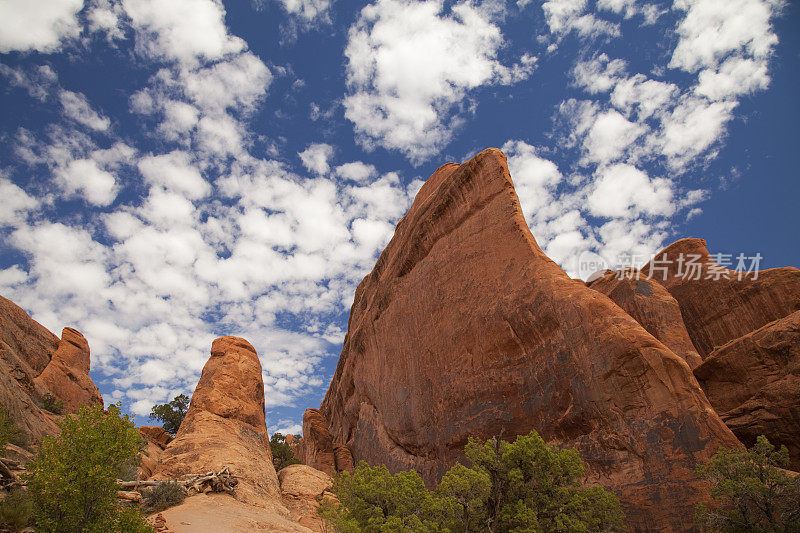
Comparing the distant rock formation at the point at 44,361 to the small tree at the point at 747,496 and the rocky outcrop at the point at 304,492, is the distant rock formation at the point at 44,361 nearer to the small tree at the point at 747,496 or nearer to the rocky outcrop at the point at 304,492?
the rocky outcrop at the point at 304,492

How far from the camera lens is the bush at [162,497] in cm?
1834

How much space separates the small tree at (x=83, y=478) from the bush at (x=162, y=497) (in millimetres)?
6519

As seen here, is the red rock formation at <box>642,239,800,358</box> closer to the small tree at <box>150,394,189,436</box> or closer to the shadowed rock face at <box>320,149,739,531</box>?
the shadowed rock face at <box>320,149,739,531</box>

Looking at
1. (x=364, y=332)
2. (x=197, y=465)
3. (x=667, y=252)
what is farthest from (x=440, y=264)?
(x=667, y=252)

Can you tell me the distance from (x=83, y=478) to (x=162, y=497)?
27.7 feet

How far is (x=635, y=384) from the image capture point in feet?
51.9

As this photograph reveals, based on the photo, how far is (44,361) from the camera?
4197cm

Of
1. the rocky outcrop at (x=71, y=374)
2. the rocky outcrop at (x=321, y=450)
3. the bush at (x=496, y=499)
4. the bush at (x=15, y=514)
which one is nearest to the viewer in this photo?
the bush at (x=15, y=514)

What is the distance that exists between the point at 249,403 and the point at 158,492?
14430mm

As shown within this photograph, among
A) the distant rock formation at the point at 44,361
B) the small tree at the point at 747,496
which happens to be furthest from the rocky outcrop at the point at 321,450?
the small tree at the point at 747,496

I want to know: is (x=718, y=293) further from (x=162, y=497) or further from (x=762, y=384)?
(x=162, y=497)

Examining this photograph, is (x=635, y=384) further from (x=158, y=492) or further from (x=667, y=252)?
(x=667, y=252)

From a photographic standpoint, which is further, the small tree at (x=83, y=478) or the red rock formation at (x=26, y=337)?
the red rock formation at (x=26, y=337)

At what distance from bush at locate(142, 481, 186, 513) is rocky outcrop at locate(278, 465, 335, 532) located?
665 cm
